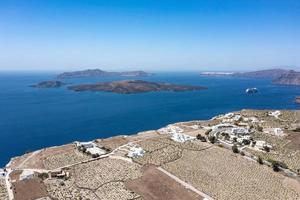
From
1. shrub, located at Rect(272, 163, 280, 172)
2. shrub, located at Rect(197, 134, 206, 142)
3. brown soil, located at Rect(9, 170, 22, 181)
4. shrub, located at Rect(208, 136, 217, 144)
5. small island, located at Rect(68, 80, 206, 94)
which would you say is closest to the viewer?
brown soil, located at Rect(9, 170, 22, 181)

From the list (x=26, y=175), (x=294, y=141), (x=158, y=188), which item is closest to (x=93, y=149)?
(x=26, y=175)

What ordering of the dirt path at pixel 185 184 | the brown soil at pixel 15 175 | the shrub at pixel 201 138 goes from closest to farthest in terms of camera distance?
the dirt path at pixel 185 184, the brown soil at pixel 15 175, the shrub at pixel 201 138

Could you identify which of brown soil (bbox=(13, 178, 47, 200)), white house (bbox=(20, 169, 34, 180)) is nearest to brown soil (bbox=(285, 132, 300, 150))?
brown soil (bbox=(13, 178, 47, 200))

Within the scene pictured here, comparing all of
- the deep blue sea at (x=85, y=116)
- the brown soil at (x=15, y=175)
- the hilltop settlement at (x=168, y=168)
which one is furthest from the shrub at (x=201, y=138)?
the brown soil at (x=15, y=175)

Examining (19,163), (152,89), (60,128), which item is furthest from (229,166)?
(152,89)

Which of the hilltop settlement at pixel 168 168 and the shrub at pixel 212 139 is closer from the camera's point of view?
the hilltop settlement at pixel 168 168

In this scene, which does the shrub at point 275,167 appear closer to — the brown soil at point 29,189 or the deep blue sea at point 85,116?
the brown soil at point 29,189

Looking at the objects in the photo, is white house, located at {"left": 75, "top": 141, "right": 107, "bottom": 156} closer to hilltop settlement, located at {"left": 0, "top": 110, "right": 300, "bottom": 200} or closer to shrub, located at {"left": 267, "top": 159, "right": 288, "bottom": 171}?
hilltop settlement, located at {"left": 0, "top": 110, "right": 300, "bottom": 200}

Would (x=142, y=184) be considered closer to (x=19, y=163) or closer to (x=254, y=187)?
(x=254, y=187)
